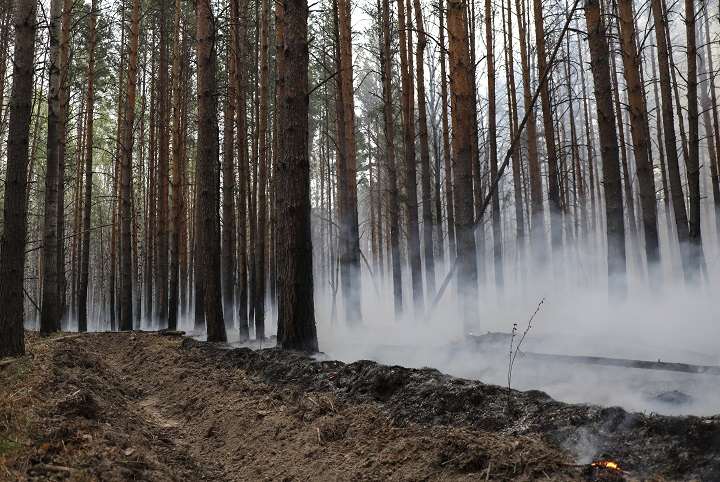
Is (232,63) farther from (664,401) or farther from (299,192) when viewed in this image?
(664,401)

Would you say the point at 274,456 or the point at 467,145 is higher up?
the point at 467,145

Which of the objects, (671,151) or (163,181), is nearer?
(671,151)

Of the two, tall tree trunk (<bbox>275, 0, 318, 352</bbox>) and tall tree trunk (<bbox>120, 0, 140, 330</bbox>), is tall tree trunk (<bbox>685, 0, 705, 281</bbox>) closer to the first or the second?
tall tree trunk (<bbox>275, 0, 318, 352</bbox>)

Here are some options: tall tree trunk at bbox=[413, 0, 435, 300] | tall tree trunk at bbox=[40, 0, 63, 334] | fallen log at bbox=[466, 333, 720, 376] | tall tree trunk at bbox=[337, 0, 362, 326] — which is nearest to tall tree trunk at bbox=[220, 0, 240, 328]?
tall tree trunk at bbox=[337, 0, 362, 326]

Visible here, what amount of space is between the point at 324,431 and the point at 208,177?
6.50 metres

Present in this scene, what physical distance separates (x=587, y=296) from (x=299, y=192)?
770 cm

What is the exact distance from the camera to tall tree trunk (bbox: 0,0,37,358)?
5.90m

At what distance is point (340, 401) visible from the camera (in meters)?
3.71

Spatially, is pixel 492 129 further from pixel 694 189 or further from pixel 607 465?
pixel 607 465

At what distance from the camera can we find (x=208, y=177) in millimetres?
8883

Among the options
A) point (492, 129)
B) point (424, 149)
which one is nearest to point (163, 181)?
point (424, 149)

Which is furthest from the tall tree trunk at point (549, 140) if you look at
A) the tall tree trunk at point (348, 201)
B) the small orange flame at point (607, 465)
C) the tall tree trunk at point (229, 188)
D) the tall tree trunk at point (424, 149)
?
the small orange flame at point (607, 465)

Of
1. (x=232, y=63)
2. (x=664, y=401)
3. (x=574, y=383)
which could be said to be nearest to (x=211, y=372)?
(x=574, y=383)

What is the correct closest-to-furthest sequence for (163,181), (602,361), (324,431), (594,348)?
(324,431) → (602,361) → (594,348) → (163,181)
